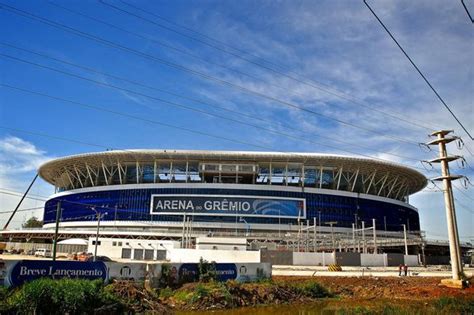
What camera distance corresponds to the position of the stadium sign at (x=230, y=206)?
96.3 m

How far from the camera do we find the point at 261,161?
10038 centimetres

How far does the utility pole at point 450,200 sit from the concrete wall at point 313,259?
28.4 meters

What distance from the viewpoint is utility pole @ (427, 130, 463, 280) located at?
102ft

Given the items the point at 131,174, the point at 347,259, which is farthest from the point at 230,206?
the point at 347,259

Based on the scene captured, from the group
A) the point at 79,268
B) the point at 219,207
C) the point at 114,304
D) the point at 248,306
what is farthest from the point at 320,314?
the point at 219,207

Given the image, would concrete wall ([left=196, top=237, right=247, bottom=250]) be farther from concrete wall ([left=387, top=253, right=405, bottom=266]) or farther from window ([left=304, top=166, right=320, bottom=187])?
window ([left=304, top=166, right=320, bottom=187])

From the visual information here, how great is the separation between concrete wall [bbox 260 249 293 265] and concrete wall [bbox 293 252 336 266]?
757 millimetres

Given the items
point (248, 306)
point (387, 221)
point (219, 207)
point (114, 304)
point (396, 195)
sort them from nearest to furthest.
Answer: point (114, 304) → point (248, 306) → point (219, 207) → point (387, 221) → point (396, 195)

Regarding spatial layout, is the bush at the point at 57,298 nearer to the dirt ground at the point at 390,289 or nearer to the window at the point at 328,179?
the dirt ground at the point at 390,289

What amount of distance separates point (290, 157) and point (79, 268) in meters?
79.1

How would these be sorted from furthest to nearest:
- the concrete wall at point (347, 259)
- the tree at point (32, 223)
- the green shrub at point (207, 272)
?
the tree at point (32, 223) → the concrete wall at point (347, 259) → the green shrub at point (207, 272)

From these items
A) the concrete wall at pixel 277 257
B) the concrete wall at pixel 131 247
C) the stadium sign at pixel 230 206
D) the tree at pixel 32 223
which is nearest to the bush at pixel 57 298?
the concrete wall at pixel 277 257

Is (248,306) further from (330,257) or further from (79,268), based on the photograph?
(330,257)

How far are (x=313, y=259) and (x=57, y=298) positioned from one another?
4648 centimetres
